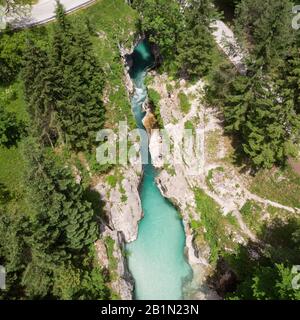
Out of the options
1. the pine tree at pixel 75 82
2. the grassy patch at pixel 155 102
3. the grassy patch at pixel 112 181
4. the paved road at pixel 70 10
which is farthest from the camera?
the paved road at pixel 70 10

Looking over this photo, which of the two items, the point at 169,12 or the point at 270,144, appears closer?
the point at 270,144

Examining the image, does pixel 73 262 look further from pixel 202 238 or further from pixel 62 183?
pixel 202 238

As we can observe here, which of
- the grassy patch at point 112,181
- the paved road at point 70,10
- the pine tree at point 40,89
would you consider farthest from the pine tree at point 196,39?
the pine tree at point 40,89

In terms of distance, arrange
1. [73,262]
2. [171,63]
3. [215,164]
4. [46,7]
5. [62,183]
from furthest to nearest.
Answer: [46,7], [171,63], [215,164], [73,262], [62,183]

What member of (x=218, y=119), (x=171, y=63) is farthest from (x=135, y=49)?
(x=218, y=119)

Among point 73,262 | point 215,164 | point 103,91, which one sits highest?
point 103,91

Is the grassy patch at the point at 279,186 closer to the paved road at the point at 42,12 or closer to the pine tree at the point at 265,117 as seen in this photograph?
the pine tree at the point at 265,117
